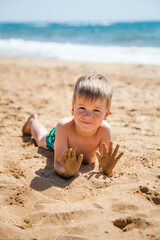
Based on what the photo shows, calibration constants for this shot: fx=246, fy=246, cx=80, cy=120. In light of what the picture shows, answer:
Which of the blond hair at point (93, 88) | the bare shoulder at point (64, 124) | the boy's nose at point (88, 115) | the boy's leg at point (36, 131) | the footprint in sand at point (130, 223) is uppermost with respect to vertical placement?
the blond hair at point (93, 88)

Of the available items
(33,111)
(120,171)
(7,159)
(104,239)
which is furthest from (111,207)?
(33,111)

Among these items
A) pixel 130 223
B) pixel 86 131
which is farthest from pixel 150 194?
pixel 86 131

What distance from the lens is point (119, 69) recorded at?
8242 mm

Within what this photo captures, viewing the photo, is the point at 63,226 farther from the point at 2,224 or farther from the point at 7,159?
the point at 7,159

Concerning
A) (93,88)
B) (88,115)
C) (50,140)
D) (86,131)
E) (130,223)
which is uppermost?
(93,88)

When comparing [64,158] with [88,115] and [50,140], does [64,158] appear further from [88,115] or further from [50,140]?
[50,140]

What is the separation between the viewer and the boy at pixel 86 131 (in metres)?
2.33

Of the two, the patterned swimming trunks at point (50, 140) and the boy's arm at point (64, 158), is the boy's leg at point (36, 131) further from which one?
the boy's arm at point (64, 158)

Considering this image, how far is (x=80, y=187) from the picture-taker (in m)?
2.20

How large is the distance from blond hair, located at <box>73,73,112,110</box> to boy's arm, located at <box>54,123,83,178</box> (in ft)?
1.45

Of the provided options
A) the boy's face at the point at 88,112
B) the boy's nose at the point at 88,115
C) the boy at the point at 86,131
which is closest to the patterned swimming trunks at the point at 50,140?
the boy at the point at 86,131

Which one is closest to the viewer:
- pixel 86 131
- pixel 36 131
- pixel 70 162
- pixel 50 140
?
pixel 70 162

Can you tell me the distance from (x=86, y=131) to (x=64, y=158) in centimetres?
40

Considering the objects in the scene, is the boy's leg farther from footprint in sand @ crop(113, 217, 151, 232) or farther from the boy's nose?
footprint in sand @ crop(113, 217, 151, 232)
